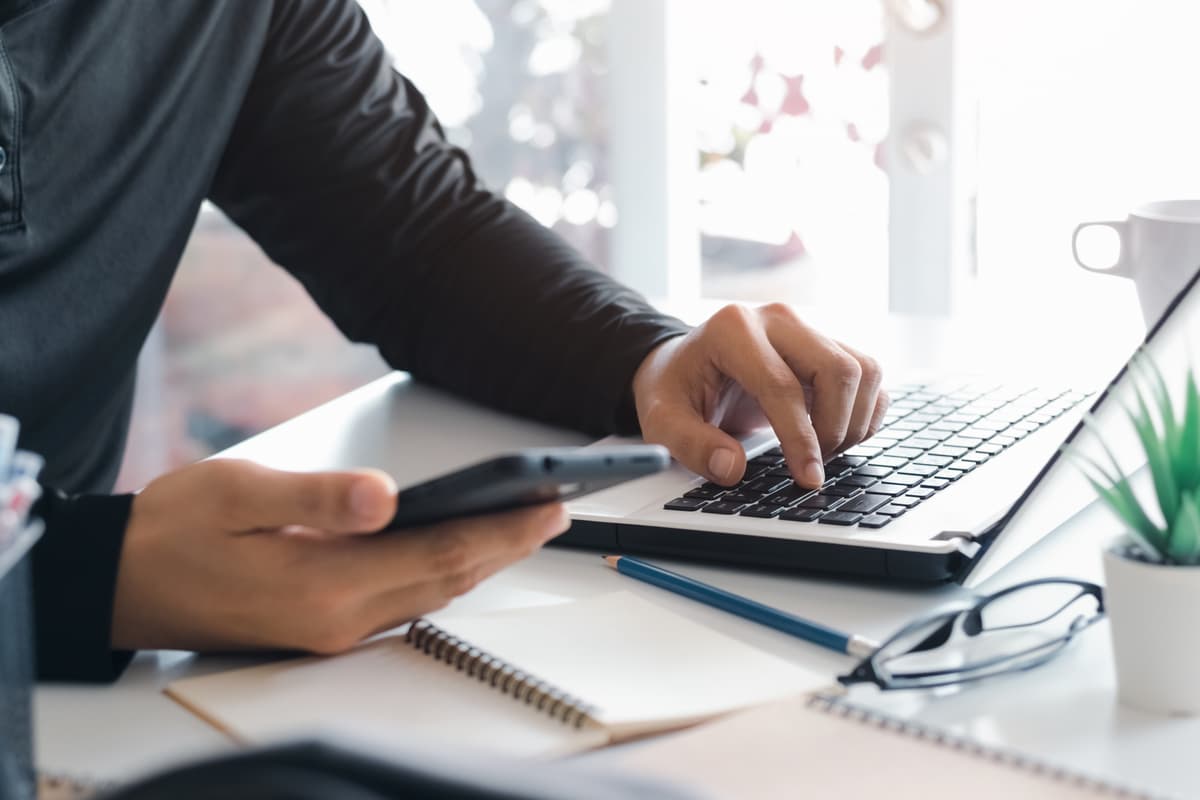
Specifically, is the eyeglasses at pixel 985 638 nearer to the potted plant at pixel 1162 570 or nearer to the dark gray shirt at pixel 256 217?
the potted plant at pixel 1162 570

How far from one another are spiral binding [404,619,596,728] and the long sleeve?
16.2 inches

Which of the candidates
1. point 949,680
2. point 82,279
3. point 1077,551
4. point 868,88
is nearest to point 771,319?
point 1077,551

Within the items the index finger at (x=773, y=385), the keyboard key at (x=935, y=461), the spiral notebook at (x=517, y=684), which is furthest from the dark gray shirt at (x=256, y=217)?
the spiral notebook at (x=517, y=684)

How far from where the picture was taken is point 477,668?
21.5 inches

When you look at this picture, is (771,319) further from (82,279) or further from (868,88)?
(868,88)

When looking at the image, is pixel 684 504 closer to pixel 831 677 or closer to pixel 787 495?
pixel 787 495

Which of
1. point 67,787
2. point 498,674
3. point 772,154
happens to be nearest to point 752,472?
point 498,674

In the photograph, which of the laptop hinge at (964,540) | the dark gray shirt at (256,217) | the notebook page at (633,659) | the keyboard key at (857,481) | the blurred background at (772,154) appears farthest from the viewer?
the blurred background at (772,154)

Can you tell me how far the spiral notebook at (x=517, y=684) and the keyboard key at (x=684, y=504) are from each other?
0.11 metres

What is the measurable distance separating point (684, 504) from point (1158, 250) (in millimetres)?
328

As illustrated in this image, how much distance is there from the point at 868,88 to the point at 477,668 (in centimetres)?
170

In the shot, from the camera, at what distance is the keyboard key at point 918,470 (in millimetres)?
733

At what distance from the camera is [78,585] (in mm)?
569

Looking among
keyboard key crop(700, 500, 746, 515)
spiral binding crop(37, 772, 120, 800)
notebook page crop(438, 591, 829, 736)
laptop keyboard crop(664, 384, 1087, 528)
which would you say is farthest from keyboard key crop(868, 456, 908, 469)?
spiral binding crop(37, 772, 120, 800)
